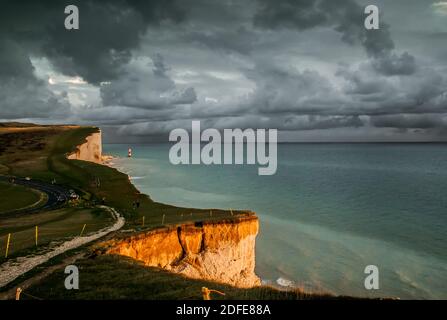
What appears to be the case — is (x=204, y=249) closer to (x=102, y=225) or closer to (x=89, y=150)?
(x=102, y=225)

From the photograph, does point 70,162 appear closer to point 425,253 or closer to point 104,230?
point 104,230

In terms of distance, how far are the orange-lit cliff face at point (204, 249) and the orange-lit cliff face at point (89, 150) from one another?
98.0 meters

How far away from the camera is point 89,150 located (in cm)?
15088

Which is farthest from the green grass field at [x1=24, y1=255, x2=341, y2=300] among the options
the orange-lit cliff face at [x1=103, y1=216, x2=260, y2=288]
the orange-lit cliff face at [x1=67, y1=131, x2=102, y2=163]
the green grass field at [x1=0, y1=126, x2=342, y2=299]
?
the orange-lit cliff face at [x1=67, y1=131, x2=102, y2=163]

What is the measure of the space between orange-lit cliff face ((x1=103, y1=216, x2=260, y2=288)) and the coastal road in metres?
29.3

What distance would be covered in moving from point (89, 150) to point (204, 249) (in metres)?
129

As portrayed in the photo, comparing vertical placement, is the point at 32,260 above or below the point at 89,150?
below

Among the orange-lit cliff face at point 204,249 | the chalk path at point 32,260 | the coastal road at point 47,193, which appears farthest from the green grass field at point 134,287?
the coastal road at point 47,193

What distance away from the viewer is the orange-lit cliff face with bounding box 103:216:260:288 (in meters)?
31.3

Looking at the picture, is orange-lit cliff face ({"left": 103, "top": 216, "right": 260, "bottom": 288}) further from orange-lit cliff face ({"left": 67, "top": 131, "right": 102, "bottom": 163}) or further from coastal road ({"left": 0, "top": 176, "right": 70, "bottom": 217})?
orange-lit cliff face ({"left": 67, "top": 131, "right": 102, "bottom": 163})

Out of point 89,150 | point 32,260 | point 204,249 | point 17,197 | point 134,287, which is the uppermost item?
point 89,150

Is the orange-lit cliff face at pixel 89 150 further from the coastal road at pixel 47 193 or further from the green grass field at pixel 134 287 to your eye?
the green grass field at pixel 134 287

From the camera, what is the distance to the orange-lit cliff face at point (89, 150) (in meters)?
132

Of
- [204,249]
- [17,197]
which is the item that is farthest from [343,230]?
[17,197]
